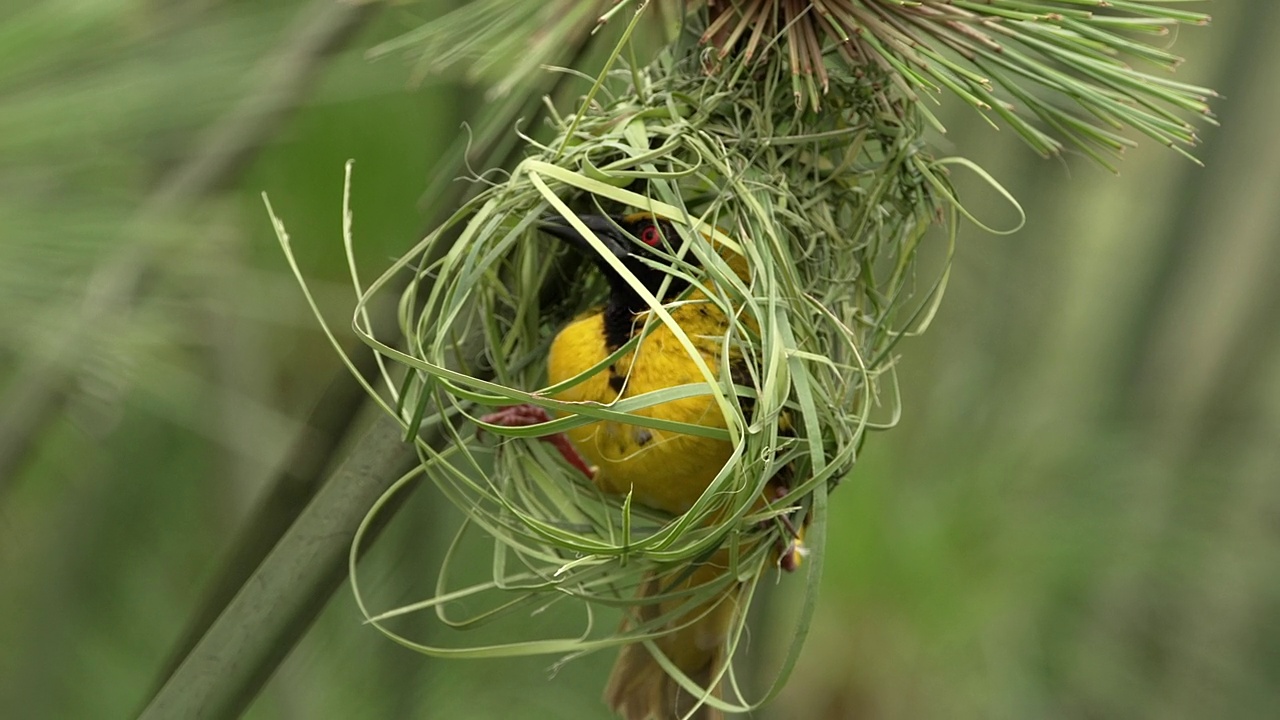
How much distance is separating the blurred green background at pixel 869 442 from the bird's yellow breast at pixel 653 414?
1.24 feet

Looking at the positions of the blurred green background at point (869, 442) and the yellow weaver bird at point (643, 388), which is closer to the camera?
the yellow weaver bird at point (643, 388)

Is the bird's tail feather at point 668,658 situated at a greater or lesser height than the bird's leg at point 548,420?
lesser

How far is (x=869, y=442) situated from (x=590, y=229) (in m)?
1.23

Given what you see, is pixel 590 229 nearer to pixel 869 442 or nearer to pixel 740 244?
pixel 740 244

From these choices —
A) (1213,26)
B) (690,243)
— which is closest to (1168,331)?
(1213,26)

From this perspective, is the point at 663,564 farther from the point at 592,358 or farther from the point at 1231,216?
the point at 1231,216

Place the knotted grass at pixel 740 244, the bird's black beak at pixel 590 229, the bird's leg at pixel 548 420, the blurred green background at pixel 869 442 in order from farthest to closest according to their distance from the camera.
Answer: the blurred green background at pixel 869 442, the bird's leg at pixel 548 420, the bird's black beak at pixel 590 229, the knotted grass at pixel 740 244

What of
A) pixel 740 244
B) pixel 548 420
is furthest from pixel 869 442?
pixel 740 244

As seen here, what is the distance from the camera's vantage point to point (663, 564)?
99 cm

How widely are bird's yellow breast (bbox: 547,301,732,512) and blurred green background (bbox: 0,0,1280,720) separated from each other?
14.8 inches

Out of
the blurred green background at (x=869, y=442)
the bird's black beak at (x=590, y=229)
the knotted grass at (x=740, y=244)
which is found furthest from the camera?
the blurred green background at (x=869, y=442)

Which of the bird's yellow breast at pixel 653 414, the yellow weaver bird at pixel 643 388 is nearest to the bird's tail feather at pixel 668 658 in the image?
the yellow weaver bird at pixel 643 388

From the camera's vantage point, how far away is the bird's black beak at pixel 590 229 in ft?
3.27

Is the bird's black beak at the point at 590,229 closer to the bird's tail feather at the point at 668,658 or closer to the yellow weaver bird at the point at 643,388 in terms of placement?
the yellow weaver bird at the point at 643,388
